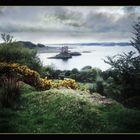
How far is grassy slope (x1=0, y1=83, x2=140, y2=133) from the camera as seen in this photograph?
9.61ft

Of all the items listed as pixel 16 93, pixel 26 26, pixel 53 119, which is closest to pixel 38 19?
pixel 26 26

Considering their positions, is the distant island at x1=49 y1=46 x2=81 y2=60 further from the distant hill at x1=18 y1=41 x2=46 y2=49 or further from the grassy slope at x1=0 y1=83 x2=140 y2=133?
the grassy slope at x1=0 y1=83 x2=140 y2=133

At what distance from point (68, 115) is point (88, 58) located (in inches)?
22.4

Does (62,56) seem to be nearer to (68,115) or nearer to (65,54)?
(65,54)

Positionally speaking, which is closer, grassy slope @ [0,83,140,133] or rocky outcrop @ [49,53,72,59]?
grassy slope @ [0,83,140,133]

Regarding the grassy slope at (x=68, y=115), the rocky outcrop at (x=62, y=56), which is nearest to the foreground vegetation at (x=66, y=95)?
the grassy slope at (x=68, y=115)

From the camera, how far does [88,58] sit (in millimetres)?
3064

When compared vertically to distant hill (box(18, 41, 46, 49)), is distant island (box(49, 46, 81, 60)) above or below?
below

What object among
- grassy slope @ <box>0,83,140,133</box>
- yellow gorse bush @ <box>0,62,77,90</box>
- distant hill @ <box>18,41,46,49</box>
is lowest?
grassy slope @ <box>0,83,140,133</box>

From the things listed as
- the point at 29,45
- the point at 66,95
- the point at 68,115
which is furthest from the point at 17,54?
the point at 68,115

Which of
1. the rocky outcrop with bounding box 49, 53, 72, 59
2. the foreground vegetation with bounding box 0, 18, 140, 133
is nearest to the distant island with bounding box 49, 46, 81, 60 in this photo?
the rocky outcrop with bounding box 49, 53, 72, 59

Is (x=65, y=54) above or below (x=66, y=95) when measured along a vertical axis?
above

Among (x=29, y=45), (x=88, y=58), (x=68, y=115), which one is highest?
(x=29, y=45)

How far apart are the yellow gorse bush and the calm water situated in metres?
0.14
